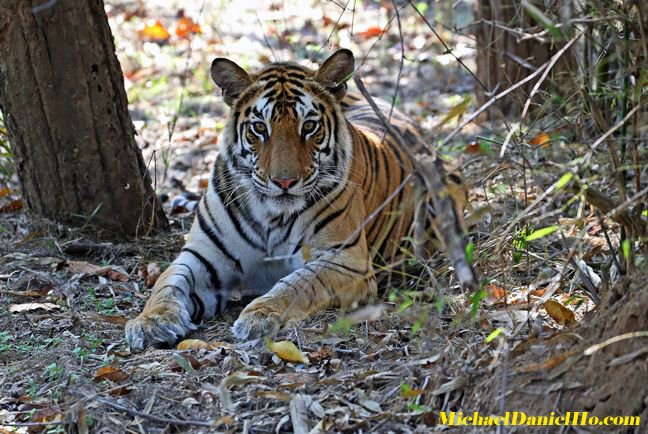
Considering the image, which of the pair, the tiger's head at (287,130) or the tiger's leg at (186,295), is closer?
the tiger's leg at (186,295)

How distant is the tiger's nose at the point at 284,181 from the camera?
13.6 feet

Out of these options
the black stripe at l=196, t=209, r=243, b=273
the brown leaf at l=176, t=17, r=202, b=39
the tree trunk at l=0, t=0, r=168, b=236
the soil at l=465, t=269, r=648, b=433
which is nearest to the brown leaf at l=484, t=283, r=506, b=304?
the soil at l=465, t=269, r=648, b=433

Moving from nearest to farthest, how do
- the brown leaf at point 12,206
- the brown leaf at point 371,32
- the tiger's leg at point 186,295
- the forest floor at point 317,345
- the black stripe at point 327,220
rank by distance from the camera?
the forest floor at point 317,345 → the tiger's leg at point 186,295 → the black stripe at point 327,220 → the brown leaf at point 12,206 → the brown leaf at point 371,32

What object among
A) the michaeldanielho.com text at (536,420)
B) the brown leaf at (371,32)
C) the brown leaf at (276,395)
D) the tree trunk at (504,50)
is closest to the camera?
the michaeldanielho.com text at (536,420)

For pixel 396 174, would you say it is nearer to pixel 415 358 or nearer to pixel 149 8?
pixel 415 358

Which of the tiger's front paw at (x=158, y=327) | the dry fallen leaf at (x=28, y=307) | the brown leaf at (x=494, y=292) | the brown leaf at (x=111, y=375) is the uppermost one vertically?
the dry fallen leaf at (x=28, y=307)

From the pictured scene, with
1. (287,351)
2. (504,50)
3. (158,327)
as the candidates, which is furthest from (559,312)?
Answer: (504,50)

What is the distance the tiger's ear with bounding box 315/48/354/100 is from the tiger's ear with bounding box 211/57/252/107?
371mm

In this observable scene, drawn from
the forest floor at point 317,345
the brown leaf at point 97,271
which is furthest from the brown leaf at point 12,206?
the brown leaf at point 97,271

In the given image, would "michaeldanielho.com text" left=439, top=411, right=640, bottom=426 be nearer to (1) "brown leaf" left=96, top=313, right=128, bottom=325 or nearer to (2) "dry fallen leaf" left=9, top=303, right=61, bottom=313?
(1) "brown leaf" left=96, top=313, right=128, bottom=325

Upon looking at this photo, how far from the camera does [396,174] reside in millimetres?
5246

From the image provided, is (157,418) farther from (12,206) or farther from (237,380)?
(12,206)

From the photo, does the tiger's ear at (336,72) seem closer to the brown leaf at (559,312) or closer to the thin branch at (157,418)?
the brown leaf at (559,312)

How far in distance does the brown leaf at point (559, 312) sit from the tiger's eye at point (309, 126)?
1.52 meters
